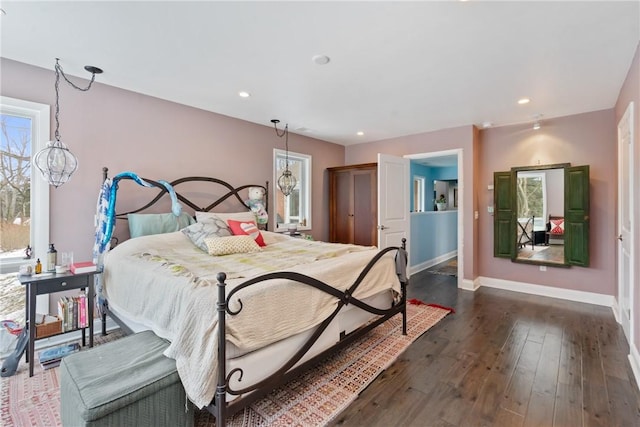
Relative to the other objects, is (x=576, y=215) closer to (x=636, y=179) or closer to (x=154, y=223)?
(x=636, y=179)

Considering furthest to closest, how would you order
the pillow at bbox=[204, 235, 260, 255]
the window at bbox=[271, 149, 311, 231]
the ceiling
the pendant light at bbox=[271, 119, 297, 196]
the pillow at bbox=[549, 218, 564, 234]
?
the window at bbox=[271, 149, 311, 231]
the pendant light at bbox=[271, 119, 297, 196]
the pillow at bbox=[549, 218, 564, 234]
the pillow at bbox=[204, 235, 260, 255]
the ceiling

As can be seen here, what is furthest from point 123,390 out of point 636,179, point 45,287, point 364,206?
point 364,206

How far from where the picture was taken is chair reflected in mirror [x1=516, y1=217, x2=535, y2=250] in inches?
172

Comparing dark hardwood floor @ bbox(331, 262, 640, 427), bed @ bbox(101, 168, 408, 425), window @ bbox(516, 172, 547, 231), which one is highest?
window @ bbox(516, 172, 547, 231)

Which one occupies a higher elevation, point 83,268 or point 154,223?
point 154,223

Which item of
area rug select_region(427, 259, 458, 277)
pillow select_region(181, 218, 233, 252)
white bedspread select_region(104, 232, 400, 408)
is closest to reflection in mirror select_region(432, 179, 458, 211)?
area rug select_region(427, 259, 458, 277)

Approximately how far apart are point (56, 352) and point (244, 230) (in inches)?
75.8

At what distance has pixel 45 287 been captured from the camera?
229 centimetres

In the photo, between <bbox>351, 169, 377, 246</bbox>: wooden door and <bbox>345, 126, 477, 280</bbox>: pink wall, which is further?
<bbox>351, 169, 377, 246</bbox>: wooden door

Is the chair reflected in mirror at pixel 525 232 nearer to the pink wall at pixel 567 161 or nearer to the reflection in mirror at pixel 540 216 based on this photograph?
the reflection in mirror at pixel 540 216

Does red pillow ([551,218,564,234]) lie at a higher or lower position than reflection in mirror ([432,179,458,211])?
lower

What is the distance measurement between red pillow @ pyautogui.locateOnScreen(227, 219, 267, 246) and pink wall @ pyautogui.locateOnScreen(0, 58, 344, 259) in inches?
36.0

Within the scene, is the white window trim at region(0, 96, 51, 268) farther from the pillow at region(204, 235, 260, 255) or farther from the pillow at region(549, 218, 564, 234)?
the pillow at region(549, 218, 564, 234)

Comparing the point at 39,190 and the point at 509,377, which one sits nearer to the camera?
the point at 509,377
